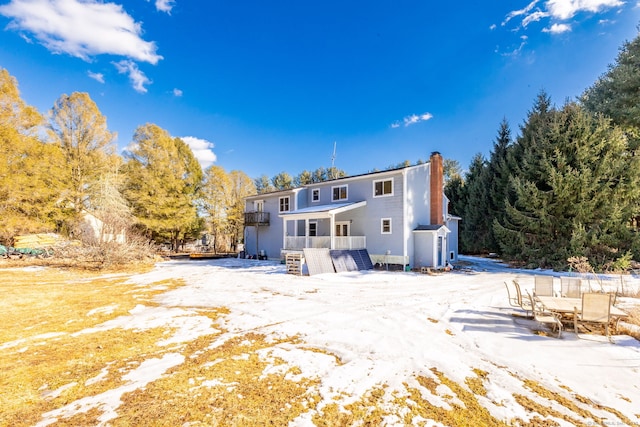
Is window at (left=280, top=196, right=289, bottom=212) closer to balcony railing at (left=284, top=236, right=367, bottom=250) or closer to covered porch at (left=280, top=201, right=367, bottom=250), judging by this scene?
covered porch at (left=280, top=201, right=367, bottom=250)

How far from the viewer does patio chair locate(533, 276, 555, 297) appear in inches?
300

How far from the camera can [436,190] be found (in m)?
18.5

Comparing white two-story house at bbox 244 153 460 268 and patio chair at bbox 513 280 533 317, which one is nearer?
patio chair at bbox 513 280 533 317

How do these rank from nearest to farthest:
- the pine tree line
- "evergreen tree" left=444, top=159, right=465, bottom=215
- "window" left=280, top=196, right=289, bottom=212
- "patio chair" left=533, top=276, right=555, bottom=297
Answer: "patio chair" left=533, top=276, right=555, bottom=297
the pine tree line
"window" left=280, top=196, right=289, bottom=212
"evergreen tree" left=444, top=159, right=465, bottom=215

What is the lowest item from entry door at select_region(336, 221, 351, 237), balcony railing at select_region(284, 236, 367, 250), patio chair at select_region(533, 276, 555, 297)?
patio chair at select_region(533, 276, 555, 297)

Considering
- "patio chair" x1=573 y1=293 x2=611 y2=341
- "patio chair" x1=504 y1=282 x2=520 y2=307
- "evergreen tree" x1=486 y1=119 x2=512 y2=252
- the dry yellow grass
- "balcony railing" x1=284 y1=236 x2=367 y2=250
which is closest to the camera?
the dry yellow grass

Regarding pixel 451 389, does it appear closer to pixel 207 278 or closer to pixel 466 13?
pixel 207 278

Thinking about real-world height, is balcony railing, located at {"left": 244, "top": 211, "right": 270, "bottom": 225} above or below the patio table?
above

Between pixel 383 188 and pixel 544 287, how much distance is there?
35.8 ft

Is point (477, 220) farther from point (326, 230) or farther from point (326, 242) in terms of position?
point (326, 242)

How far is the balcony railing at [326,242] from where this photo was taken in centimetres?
1703

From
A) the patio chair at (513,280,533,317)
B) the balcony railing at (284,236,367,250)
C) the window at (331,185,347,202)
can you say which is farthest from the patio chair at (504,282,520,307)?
the window at (331,185,347,202)

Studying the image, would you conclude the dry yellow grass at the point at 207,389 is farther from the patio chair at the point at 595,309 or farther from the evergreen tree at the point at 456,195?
the evergreen tree at the point at 456,195

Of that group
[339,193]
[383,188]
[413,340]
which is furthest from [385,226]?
[413,340]
